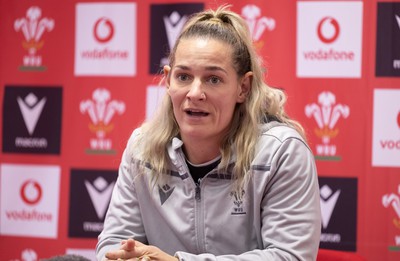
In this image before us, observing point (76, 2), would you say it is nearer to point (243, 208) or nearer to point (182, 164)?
point (182, 164)

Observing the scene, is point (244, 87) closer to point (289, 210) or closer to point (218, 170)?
point (218, 170)

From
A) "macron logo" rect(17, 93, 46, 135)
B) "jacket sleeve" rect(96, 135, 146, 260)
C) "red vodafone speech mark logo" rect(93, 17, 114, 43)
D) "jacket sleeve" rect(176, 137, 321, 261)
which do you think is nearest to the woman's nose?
"jacket sleeve" rect(176, 137, 321, 261)

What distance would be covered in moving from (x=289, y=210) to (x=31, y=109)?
2021 millimetres

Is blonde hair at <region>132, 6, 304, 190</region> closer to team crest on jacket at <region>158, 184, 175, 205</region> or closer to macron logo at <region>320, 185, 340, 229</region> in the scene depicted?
team crest on jacket at <region>158, 184, 175, 205</region>

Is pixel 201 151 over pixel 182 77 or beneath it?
beneath

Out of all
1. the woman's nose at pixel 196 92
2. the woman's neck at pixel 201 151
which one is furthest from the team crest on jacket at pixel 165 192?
the woman's nose at pixel 196 92

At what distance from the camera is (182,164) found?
81.7 inches

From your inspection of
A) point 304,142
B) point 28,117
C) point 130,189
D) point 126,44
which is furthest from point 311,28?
point 28,117

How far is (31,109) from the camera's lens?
3469mm

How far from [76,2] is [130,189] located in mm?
1599

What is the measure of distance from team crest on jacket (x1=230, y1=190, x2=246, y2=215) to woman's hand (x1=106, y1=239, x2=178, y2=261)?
0.28m

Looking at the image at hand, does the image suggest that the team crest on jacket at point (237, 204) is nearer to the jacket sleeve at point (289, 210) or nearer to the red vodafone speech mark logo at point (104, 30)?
the jacket sleeve at point (289, 210)

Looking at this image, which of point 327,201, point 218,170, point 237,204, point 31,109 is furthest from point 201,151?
point 31,109

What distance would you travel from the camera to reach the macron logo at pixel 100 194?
3383 mm
